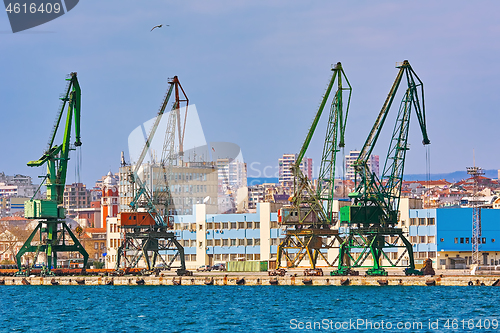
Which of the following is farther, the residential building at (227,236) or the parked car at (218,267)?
the residential building at (227,236)

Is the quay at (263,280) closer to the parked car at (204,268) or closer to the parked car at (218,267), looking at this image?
the parked car at (204,268)

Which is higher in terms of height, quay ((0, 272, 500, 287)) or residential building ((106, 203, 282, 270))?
residential building ((106, 203, 282, 270))

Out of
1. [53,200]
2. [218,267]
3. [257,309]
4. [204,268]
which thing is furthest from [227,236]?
[257,309]

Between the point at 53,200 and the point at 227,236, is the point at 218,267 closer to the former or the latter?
the point at 227,236

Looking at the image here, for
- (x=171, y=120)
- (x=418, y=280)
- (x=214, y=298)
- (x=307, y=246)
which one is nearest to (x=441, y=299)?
(x=418, y=280)

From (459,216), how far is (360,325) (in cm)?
7332

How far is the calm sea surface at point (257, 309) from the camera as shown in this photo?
222 feet

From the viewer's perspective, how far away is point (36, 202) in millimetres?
114688

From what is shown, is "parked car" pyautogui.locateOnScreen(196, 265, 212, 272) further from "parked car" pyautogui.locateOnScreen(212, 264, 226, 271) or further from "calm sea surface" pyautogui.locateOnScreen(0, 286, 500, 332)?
"calm sea surface" pyautogui.locateOnScreen(0, 286, 500, 332)

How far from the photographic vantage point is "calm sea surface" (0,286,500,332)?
67.6 m

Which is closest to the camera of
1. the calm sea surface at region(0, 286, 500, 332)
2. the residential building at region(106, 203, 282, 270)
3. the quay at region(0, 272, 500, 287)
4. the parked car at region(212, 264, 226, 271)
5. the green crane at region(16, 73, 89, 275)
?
the calm sea surface at region(0, 286, 500, 332)

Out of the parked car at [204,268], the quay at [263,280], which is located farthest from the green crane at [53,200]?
the parked car at [204,268]

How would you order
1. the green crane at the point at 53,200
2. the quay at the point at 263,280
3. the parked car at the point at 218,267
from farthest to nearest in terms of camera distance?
the parked car at the point at 218,267
the green crane at the point at 53,200
the quay at the point at 263,280

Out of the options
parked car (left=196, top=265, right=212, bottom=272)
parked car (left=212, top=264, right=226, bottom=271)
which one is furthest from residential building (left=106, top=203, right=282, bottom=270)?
parked car (left=212, top=264, right=226, bottom=271)
